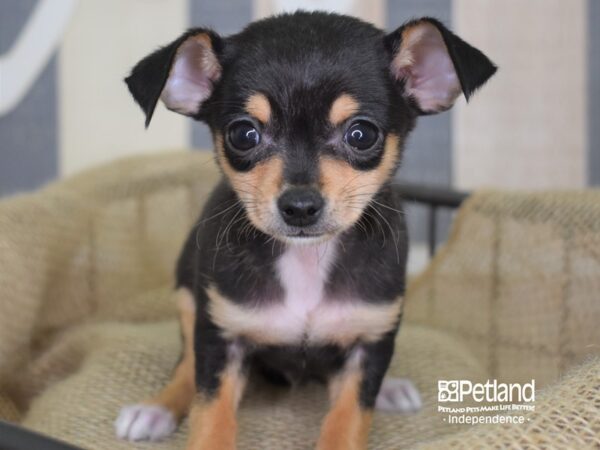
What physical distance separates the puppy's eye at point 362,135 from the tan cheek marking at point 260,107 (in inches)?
7.0

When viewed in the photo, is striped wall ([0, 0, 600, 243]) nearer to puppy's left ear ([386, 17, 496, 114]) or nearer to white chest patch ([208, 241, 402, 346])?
puppy's left ear ([386, 17, 496, 114])

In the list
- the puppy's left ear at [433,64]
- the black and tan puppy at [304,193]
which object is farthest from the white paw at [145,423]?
the puppy's left ear at [433,64]

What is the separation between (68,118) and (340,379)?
8.41ft

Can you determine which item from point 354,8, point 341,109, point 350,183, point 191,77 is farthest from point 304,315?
point 354,8

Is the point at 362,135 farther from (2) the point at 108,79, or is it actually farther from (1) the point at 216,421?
(2) the point at 108,79

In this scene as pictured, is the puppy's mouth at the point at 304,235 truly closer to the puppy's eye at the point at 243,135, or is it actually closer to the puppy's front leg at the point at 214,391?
the puppy's eye at the point at 243,135

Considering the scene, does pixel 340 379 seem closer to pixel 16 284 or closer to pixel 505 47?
pixel 16 284

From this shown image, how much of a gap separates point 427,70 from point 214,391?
91 cm

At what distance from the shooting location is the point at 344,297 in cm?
196

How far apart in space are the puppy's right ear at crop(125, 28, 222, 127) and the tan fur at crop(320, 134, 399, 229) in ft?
1.31

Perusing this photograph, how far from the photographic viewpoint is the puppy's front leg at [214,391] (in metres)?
1.86

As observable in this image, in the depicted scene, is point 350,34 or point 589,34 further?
point 589,34

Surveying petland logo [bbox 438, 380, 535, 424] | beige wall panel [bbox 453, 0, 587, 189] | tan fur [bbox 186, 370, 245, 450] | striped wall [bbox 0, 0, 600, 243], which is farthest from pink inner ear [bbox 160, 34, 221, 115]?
beige wall panel [bbox 453, 0, 587, 189]

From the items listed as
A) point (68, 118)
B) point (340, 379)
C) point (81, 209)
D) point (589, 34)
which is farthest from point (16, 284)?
point (589, 34)
